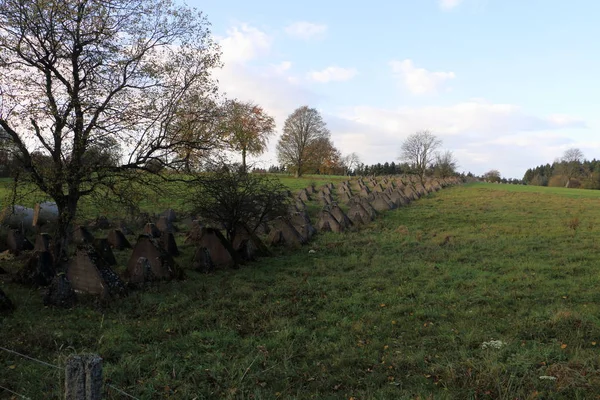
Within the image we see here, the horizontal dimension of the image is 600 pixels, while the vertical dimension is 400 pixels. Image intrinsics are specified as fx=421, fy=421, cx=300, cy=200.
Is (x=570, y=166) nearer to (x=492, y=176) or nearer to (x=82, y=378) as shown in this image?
(x=492, y=176)

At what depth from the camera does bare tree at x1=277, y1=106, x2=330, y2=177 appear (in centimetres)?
6000

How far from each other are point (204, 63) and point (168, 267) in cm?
617

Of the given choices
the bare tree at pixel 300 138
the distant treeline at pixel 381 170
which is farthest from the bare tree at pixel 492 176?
the bare tree at pixel 300 138

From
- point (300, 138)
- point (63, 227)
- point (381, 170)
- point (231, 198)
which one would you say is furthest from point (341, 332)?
point (381, 170)

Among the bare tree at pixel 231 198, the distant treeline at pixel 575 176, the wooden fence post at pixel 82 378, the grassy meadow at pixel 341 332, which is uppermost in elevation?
the distant treeline at pixel 575 176

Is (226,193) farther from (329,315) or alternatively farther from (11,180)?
(329,315)

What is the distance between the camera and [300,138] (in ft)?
200

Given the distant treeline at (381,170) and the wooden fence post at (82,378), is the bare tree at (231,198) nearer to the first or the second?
the wooden fence post at (82,378)

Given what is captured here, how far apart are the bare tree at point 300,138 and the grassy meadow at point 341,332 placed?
48.2m

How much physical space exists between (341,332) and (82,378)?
4.50 meters

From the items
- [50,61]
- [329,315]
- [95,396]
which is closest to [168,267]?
[329,315]

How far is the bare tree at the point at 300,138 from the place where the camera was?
2362 inches

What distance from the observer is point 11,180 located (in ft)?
36.0

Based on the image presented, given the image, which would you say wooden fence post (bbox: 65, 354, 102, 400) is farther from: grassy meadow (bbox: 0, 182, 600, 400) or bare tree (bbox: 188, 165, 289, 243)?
bare tree (bbox: 188, 165, 289, 243)
